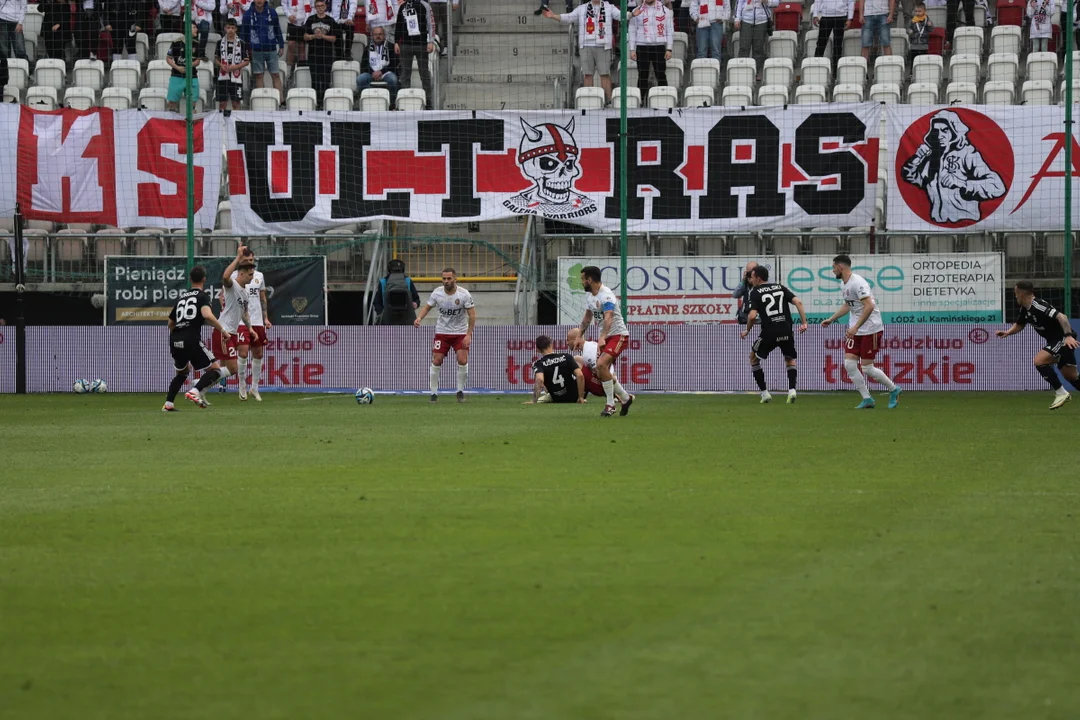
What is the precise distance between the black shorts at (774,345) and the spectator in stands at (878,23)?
9.24 metres

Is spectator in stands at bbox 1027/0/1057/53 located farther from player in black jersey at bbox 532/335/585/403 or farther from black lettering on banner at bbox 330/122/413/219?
player in black jersey at bbox 532/335/585/403

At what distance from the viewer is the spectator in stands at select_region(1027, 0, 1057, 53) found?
26938mm

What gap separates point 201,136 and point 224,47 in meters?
3.11

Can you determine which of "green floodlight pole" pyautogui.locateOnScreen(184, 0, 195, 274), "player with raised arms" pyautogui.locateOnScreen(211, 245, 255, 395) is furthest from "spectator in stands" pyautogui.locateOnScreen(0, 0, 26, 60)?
"player with raised arms" pyautogui.locateOnScreen(211, 245, 255, 395)

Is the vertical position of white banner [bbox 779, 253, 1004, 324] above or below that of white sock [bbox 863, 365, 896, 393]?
above

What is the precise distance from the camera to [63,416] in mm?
17281

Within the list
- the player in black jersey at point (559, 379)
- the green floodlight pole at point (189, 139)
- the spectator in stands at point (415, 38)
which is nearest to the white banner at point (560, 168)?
the green floodlight pole at point (189, 139)

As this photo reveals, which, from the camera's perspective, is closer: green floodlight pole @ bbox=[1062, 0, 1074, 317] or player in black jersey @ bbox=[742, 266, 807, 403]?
player in black jersey @ bbox=[742, 266, 807, 403]

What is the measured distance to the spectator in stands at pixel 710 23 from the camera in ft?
91.6

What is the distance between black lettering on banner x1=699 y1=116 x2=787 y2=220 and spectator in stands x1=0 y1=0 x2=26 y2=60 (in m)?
14.0

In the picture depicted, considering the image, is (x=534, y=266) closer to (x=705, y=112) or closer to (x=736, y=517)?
(x=705, y=112)

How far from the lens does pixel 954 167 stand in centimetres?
2369

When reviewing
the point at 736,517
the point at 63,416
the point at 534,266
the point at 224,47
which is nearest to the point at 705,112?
the point at 534,266

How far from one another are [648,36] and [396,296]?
7.09 meters
